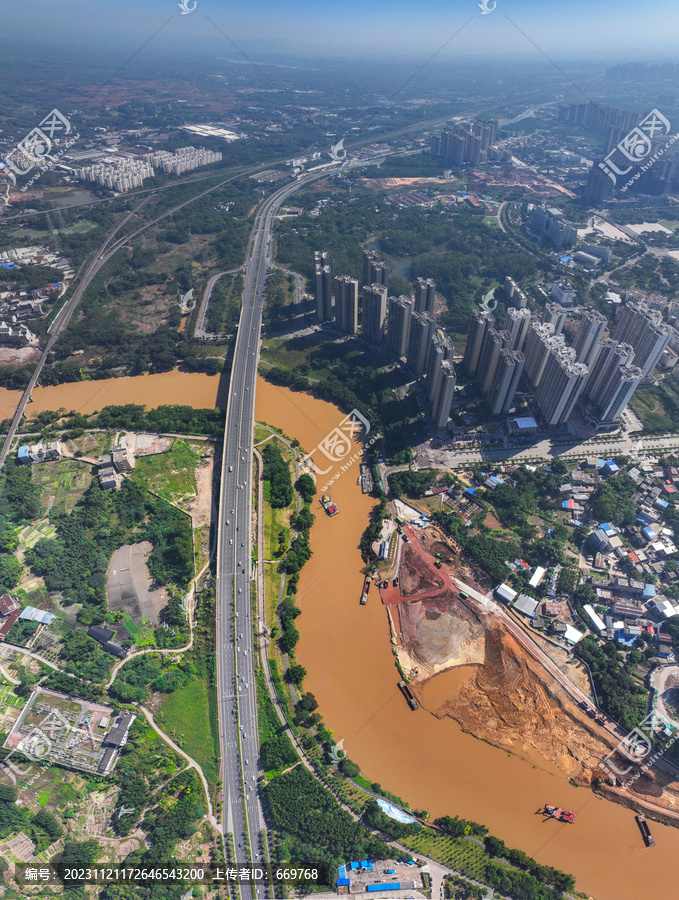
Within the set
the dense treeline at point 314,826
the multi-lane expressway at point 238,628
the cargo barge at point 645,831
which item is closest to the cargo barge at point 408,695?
the dense treeline at point 314,826

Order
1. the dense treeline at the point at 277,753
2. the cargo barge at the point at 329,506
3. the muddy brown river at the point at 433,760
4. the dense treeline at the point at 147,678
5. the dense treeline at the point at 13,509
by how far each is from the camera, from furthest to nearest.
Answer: the cargo barge at the point at 329,506, the dense treeline at the point at 13,509, the dense treeline at the point at 147,678, the dense treeline at the point at 277,753, the muddy brown river at the point at 433,760

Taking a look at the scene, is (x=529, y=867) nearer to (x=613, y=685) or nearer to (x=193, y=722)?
(x=613, y=685)

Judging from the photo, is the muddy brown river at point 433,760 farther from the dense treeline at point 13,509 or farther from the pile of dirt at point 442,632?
the dense treeline at point 13,509

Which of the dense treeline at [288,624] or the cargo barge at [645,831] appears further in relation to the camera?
the dense treeline at [288,624]

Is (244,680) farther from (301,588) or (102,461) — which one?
(102,461)

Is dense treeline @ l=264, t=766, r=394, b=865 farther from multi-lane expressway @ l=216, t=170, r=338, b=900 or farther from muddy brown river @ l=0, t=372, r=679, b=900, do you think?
muddy brown river @ l=0, t=372, r=679, b=900

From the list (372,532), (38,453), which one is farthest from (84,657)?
(372,532)

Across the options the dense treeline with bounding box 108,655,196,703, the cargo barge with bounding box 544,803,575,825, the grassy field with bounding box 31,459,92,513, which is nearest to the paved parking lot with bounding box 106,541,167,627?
the dense treeline with bounding box 108,655,196,703

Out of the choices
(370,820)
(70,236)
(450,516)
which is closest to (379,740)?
(370,820)
